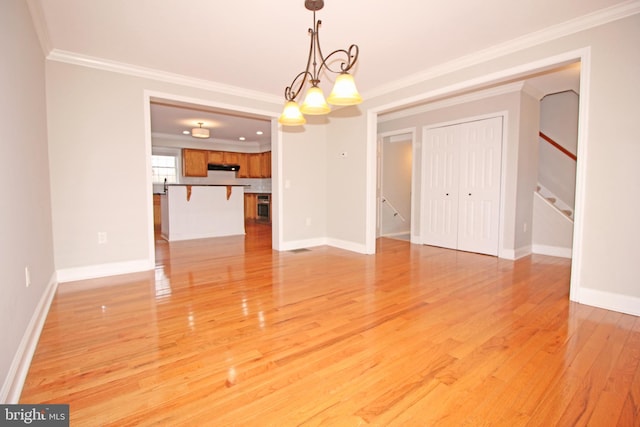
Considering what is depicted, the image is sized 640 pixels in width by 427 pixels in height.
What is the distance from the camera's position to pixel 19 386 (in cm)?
152

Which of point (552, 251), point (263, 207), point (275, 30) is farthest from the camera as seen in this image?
point (263, 207)

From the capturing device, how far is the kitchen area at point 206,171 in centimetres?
603

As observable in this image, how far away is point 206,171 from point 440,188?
6.73 meters

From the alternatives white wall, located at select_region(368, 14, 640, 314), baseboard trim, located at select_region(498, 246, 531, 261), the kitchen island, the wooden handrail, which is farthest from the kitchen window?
the wooden handrail

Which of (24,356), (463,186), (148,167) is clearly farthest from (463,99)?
(24,356)

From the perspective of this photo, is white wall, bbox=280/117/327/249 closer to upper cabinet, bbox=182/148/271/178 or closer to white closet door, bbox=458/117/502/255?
white closet door, bbox=458/117/502/255

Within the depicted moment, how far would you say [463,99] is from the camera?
494 cm

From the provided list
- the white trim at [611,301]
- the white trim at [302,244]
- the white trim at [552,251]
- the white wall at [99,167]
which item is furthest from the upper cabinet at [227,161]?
the white trim at [611,301]

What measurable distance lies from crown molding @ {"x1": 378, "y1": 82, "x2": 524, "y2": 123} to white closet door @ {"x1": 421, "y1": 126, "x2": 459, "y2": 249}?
1.33 ft

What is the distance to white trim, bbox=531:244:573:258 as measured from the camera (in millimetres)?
4627

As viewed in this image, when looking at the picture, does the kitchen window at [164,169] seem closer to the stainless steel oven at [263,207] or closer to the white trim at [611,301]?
the stainless steel oven at [263,207]


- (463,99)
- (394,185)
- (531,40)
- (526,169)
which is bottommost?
(394,185)

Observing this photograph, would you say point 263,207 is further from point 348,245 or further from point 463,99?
point 463,99

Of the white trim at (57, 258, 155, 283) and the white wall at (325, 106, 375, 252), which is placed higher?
the white wall at (325, 106, 375, 252)
